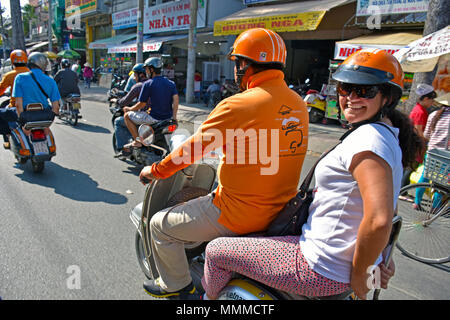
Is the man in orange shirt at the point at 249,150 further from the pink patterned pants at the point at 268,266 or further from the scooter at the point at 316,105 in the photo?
the scooter at the point at 316,105

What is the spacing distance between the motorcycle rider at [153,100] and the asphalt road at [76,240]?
36.2 inches

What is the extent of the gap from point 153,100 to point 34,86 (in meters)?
1.80

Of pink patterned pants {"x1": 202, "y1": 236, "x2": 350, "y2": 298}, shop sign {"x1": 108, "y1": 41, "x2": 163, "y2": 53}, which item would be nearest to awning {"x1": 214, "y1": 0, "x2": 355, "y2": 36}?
shop sign {"x1": 108, "y1": 41, "x2": 163, "y2": 53}

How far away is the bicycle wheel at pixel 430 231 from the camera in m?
3.40

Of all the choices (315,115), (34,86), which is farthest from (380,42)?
(34,86)

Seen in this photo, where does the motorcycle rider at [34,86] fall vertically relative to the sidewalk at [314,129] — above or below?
above

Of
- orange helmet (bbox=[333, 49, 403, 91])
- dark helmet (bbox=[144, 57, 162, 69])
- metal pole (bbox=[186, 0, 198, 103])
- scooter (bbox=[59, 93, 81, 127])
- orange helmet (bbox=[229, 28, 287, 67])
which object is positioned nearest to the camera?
orange helmet (bbox=[333, 49, 403, 91])

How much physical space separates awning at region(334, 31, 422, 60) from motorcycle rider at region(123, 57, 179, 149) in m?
6.12

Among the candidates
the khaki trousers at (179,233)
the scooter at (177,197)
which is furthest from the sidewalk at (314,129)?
the khaki trousers at (179,233)

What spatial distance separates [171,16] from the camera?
18.2m

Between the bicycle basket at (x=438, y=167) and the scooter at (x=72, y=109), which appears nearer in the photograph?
the bicycle basket at (x=438, y=167)

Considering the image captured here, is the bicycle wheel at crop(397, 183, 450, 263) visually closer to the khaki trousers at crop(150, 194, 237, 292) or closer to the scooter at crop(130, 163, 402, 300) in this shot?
the scooter at crop(130, 163, 402, 300)

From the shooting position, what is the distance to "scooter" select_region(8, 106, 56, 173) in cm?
520

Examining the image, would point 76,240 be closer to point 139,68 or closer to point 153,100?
point 153,100
